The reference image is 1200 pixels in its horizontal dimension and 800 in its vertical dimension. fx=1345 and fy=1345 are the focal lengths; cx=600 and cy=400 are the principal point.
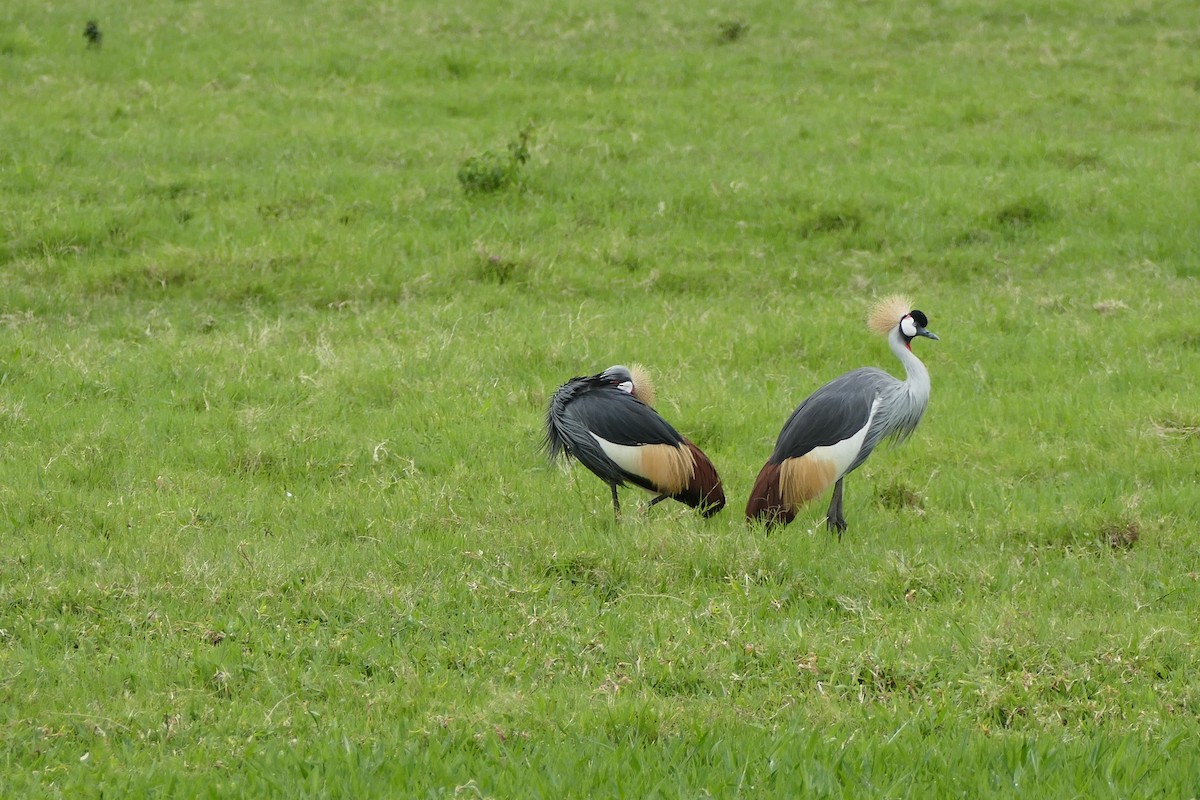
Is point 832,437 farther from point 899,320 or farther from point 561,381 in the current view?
point 561,381

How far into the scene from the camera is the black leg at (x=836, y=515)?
7.89 metres

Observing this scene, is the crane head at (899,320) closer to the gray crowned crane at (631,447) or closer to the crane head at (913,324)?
the crane head at (913,324)

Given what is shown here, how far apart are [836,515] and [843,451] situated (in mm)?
411

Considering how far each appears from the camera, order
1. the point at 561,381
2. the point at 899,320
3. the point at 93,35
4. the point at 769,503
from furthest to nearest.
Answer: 1. the point at 93,35
2. the point at 561,381
3. the point at 899,320
4. the point at 769,503

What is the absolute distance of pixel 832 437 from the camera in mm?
7809

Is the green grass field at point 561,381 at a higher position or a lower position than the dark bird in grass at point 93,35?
lower

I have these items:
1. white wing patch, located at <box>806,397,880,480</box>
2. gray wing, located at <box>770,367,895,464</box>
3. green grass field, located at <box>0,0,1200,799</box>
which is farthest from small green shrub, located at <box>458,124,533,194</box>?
white wing patch, located at <box>806,397,880,480</box>

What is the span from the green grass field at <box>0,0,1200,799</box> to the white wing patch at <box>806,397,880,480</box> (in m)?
0.43

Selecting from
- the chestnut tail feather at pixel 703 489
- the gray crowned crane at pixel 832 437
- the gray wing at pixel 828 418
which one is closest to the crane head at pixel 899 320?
the gray crowned crane at pixel 832 437

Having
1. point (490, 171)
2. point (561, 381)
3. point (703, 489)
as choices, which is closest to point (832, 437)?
point (703, 489)

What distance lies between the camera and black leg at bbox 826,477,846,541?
25.9 ft

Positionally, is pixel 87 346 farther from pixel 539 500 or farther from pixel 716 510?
pixel 716 510

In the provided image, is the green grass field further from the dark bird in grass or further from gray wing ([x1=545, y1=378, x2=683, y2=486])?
gray wing ([x1=545, y1=378, x2=683, y2=486])

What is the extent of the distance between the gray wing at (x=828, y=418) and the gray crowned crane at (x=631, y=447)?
0.47 meters
